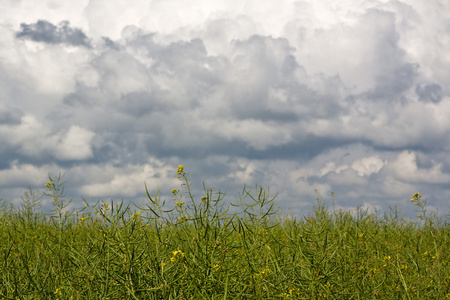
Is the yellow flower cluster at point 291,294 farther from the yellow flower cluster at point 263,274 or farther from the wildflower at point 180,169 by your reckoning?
the wildflower at point 180,169

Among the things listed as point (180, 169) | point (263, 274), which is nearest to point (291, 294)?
point (263, 274)

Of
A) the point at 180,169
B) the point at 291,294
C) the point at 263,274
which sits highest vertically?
the point at 180,169

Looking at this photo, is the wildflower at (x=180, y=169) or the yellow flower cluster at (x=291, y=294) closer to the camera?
the yellow flower cluster at (x=291, y=294)

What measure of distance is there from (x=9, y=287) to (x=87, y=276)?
1.94ft

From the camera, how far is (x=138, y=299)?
277cm

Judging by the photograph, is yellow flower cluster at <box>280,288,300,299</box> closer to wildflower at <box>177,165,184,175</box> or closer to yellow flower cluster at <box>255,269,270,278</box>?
yellow flower cluster at <box>255,269,270,278</box>

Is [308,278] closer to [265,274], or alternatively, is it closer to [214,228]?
[265,274]

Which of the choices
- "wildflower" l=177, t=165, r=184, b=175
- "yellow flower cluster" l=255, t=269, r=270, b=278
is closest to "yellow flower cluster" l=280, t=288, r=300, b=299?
"yellow flower cluster" l=255, t=269, r=270, b=278

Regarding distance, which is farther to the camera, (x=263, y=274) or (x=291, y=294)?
(x=263, y=274)

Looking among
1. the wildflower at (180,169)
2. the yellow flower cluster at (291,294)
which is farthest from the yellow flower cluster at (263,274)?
the wildflower at (180,169)

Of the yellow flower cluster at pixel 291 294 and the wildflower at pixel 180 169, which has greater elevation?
the wildflower at pixel 180 169

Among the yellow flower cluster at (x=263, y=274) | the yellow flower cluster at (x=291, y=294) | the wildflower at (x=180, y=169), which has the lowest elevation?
the yellow flower cluster at (x=291, y=294)

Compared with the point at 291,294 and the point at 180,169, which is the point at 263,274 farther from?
the point at 180,169

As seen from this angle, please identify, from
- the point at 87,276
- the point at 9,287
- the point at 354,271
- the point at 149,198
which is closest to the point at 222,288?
the point at 149,198
